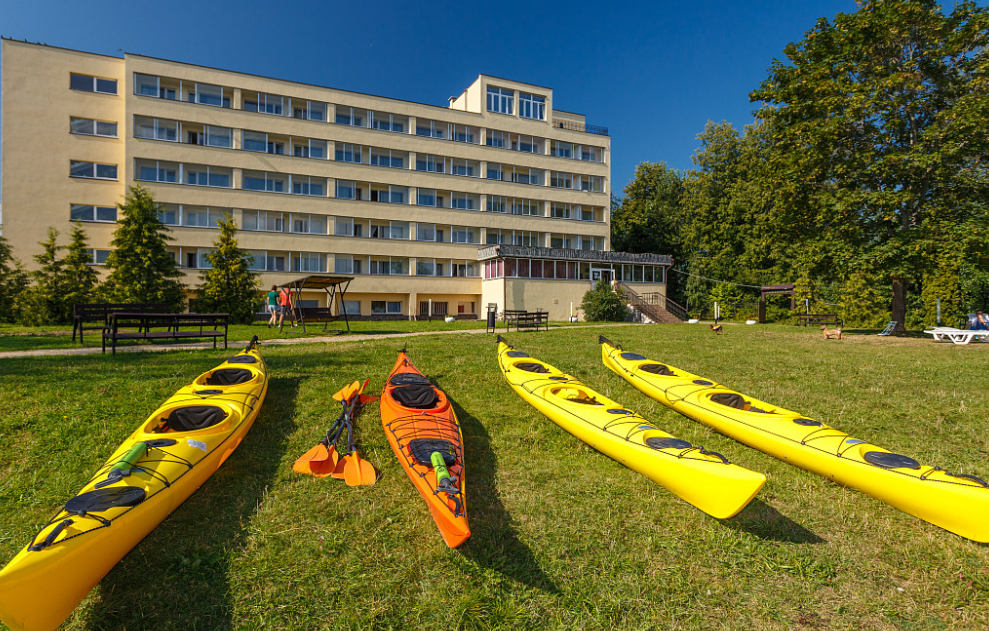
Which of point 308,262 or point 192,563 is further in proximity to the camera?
point 308,262

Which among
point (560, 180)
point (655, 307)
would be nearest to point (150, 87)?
point (560, 180)

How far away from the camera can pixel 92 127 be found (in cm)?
2628

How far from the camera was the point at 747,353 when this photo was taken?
1138cm

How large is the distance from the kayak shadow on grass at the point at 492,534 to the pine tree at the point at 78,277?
23.5 m

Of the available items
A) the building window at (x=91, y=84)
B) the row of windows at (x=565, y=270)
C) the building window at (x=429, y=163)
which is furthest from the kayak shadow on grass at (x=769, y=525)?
the building window at (x=91, y=84)

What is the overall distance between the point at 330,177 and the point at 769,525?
32.1m

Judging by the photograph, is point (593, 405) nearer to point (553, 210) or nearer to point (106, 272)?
point (106, 272)

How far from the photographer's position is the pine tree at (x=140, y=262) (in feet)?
65.4

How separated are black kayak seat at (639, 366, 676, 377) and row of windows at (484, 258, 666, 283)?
2123 cm

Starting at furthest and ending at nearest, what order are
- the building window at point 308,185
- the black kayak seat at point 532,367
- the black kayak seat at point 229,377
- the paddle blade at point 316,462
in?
1. the building window at point 308,185
2. the black kayak seat at point 532,367
3. the black kayak seat at point 229,377
4. the paddle blade at point 316,462

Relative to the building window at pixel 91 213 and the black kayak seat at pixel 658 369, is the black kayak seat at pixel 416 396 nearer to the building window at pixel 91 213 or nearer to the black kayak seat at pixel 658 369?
the black kayak seat at pixel 658 369

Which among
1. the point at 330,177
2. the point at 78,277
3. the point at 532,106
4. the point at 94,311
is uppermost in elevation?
the point at 532,106

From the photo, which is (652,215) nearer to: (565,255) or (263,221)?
(565,255)

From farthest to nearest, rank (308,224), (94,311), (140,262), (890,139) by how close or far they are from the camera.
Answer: (308,224), (140,262), (890,139), (94,311)
